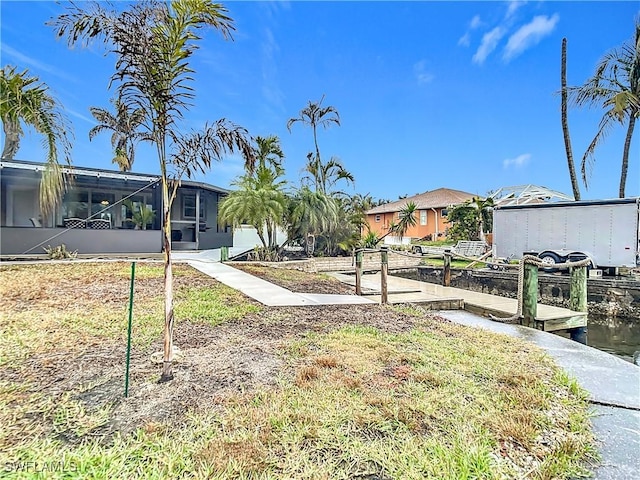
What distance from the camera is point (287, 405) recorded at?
2.73 metres

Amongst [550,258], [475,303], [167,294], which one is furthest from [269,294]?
[550,258]

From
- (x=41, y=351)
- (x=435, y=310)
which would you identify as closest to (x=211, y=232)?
(x=435, y=310)

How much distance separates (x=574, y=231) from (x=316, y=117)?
46.0 feet

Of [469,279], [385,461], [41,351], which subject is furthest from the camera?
[469,279]

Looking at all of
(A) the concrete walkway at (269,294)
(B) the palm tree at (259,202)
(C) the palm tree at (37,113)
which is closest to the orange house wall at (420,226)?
(B) the palm tree at (259,202)

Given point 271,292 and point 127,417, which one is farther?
point 271,292

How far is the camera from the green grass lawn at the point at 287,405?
6.87ft

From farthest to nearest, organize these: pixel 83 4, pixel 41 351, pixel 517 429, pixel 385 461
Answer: pixel 41 351, pixel 83 4, pixel 517 429, pixel 385 461

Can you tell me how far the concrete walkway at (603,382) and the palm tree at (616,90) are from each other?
42.8 feet

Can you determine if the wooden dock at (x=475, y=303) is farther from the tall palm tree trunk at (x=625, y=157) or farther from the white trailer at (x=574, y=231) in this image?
the tall palm tree trunk at (x=625, y=157)

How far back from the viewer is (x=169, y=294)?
3.21 m

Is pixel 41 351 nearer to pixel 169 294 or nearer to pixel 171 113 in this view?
pixel 169 294

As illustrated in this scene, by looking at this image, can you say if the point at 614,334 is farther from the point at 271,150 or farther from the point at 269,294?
the point at 271,150

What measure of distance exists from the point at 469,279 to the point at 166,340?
1284 cm
